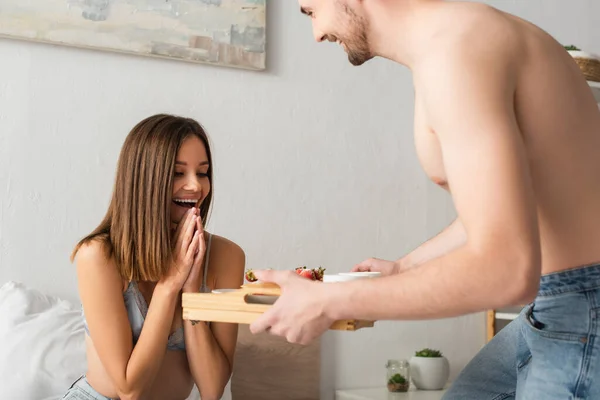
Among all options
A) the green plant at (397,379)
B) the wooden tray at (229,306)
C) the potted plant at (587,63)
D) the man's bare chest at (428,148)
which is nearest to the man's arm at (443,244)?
the man's bare chest at (428,148)

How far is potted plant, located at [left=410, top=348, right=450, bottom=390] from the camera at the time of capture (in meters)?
2.94

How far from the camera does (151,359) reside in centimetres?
175

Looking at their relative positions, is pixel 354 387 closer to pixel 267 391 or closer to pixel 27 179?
pixel 267 391

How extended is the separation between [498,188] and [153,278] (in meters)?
1.06

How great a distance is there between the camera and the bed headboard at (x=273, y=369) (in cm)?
274

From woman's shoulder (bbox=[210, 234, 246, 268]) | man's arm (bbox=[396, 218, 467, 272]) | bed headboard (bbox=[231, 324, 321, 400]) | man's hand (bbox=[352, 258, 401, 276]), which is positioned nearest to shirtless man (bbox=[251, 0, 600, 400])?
man's arm (bbox=[396, 218, 467, 272])

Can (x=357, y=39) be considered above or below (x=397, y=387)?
above

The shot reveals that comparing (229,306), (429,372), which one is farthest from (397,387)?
(229,306)

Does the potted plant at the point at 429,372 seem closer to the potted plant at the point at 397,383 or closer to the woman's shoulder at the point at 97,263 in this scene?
the potted plant at the point at 397,383

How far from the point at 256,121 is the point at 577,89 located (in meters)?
1.87

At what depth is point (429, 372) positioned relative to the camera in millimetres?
2936

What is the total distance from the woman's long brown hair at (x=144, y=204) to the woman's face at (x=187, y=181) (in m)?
0.02

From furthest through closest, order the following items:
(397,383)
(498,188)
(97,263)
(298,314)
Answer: (397,383) < (97,263) < (298,314) < (498,188)

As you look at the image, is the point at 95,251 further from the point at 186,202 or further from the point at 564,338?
the point at 564,338
